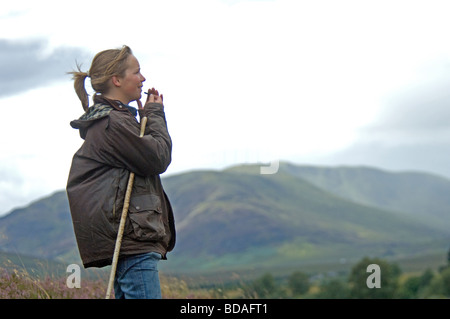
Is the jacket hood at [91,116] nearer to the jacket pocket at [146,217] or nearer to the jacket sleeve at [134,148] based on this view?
the jacket sleeve at [134,148]

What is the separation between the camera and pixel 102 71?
4434 mm

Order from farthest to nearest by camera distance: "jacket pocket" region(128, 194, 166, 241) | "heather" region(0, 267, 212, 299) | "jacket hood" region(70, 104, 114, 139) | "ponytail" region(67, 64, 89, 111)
Result: "heather" region(0, 267, 212, 299), "ponytail" region(67, 64, 89, 111), "jacket hood" region(70, 104, 114, 139), "jacket pocket" region(128, 194, 166, 241)

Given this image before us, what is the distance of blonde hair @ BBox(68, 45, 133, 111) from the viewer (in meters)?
4.38

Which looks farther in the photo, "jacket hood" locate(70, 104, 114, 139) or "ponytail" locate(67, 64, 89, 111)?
"ponytail" locate(67, 64, 89, 111)

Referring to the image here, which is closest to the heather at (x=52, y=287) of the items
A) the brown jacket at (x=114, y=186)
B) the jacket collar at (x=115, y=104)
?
the brown jacket at (x=114, y=186)

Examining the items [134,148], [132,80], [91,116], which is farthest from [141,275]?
[132,80]

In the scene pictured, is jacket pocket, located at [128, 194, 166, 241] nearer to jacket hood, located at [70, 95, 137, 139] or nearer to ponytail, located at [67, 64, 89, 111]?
jacket hood, located at [70, 95, 137, 139]

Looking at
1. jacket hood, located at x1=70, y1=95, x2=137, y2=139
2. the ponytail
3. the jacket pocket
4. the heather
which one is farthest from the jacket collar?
the heather

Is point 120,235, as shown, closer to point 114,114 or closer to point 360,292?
point 114,114

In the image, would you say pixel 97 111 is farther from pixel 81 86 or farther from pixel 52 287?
pixel 52 287

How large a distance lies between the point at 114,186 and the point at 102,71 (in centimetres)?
79

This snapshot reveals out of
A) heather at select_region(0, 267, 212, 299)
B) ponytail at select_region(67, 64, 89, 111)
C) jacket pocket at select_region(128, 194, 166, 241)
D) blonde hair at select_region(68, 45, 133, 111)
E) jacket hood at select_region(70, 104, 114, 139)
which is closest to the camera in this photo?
jacket pocket at select_region(128, 194, 166, 241)
